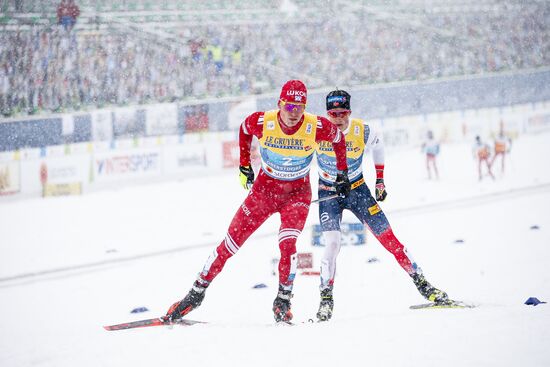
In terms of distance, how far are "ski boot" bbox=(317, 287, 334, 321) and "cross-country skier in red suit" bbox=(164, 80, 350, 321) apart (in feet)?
1.21

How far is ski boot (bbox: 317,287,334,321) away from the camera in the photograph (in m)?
6.29

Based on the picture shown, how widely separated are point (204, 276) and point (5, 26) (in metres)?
18.1

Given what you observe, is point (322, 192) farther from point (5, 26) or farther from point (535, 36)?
point (535, 36)

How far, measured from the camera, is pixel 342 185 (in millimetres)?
6320

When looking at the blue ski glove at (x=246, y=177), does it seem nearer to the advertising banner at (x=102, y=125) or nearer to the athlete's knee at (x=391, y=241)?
the athlete's knee at (x=391, y=241)

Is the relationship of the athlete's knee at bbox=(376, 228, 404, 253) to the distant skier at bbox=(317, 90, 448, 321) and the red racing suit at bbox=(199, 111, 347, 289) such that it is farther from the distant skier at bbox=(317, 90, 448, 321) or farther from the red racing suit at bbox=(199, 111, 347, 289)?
the red racing suit at bbox=(199, 111, 347, 289)

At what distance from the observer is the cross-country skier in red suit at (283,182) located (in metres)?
6.02

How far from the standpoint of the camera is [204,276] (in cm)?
614

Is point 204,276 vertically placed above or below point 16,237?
above

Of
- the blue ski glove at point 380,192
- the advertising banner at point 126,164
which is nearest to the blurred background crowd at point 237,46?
the advertising banner at point 126,164

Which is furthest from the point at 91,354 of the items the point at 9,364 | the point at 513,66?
the point at 513,66

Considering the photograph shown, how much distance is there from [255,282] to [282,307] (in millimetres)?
2819

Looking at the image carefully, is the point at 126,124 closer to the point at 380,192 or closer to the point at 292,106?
the point at 380,192

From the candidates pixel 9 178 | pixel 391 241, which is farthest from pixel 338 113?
pixel 9 178
